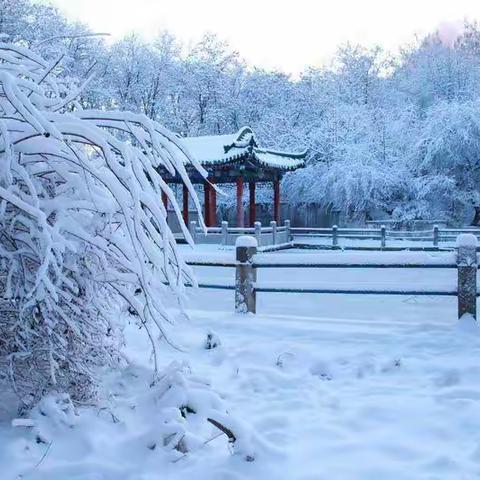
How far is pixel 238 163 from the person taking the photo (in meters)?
21.1

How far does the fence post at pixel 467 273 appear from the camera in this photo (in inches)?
222

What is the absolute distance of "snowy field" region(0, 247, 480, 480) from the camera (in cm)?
256

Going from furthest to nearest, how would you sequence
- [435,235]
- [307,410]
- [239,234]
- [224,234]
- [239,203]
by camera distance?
[239,203] < [239,234] < [224,234] < [435,235] < [307,410]

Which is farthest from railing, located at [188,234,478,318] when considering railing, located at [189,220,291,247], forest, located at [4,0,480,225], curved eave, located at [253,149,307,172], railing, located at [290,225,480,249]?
curved eave, located at [253,149,307,172]

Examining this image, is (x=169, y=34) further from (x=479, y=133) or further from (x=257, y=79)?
(x=479, y=133)

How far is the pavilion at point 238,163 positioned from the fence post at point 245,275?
13.7 m

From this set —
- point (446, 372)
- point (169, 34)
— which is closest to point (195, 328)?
point (446, 372)

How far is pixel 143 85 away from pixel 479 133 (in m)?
23.5

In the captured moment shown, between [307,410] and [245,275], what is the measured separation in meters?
3.08

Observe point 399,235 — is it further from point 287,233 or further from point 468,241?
point 468,241

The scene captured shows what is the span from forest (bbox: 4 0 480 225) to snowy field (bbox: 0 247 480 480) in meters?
12.8

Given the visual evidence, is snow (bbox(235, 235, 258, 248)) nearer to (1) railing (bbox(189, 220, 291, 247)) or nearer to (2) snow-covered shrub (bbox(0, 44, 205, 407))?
(2) snow-covered shrub (bbox(0, 44, 205, 407))

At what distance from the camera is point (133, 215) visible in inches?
107

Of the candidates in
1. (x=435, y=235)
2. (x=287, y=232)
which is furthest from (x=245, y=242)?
(x=287, y=232)
